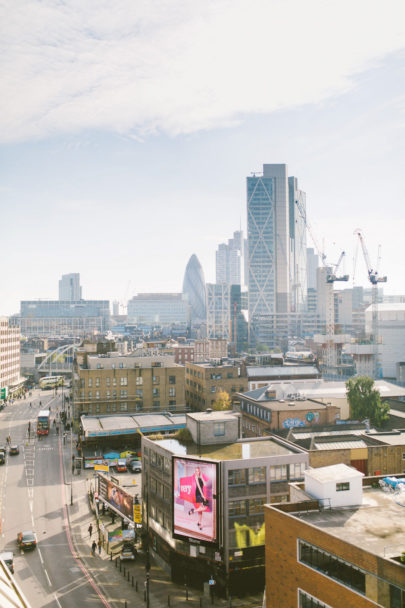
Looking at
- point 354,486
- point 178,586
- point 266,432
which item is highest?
point 354,486

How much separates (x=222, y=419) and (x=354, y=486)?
19.2 m

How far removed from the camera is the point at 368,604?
25.2 meters

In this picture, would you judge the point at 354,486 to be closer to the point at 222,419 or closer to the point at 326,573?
the point at 326,573

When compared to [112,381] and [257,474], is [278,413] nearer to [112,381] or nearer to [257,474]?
[257,474]

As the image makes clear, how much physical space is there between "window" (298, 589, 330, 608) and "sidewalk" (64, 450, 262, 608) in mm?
11327

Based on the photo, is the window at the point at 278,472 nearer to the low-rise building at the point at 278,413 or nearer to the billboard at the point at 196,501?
the billboard at the point at 196,501

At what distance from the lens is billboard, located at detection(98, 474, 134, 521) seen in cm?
5059

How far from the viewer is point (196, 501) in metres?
41.7

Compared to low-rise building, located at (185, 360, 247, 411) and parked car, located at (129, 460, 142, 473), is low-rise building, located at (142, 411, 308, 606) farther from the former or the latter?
low-rise building, located at (185, 360, 247, 411)

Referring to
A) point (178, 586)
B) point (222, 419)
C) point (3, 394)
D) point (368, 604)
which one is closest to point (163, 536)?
point (178, 586)

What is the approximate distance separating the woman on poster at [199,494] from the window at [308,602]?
12699mm

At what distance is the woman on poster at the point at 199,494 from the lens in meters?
41.3

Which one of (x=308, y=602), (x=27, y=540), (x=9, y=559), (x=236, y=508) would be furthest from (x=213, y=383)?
(x=308, y=602)

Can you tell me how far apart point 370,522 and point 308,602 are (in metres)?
5.51
